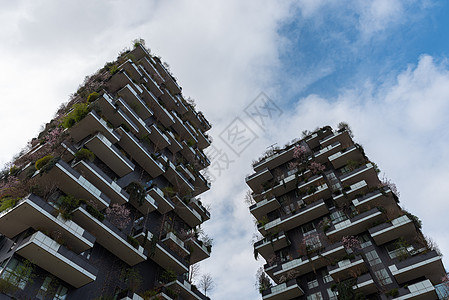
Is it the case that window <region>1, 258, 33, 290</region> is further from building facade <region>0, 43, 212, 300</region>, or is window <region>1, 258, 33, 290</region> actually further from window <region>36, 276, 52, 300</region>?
window <region>36, 276, 52, 300</region>

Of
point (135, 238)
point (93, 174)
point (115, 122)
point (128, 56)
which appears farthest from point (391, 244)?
point (128, 56)

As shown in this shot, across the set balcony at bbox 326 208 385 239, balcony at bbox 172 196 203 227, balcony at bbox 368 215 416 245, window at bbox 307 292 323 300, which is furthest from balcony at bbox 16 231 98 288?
balcony at bbox 368 215 416 245

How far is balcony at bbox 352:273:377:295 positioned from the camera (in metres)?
27.4

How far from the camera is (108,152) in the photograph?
29.5 metres

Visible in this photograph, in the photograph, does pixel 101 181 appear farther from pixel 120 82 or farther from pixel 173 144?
pixel 120 82

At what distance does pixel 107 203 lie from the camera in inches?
1038

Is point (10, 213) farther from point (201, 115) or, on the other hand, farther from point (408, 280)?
point (201, 115)

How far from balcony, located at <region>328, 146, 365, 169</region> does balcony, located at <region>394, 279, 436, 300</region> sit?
1688cm

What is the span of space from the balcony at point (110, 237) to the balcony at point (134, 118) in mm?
12867

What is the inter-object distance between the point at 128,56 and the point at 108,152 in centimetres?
2030

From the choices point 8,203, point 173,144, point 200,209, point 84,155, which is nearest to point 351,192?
point 200,209

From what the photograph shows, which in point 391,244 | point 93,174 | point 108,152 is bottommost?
point 391,244

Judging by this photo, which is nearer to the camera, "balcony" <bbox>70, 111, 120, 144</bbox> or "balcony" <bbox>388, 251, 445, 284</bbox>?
"balcony" <bbox>388, 251, 445, 284</bbox>

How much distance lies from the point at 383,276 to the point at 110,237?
2454 centimetres
